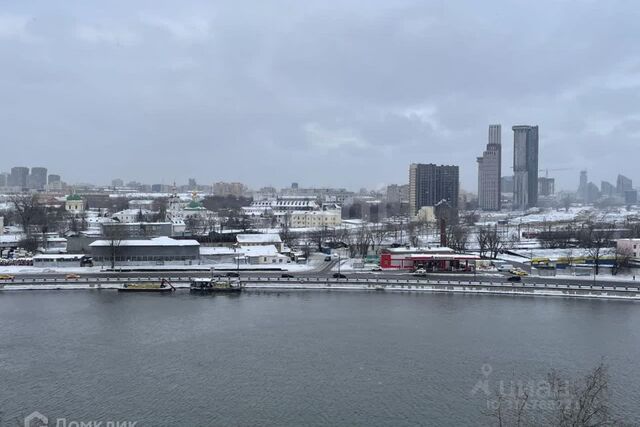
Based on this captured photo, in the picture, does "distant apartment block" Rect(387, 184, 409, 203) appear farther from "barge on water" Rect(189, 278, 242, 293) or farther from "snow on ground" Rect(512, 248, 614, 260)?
"barge on water" Rect(189, 278, 242, 293)

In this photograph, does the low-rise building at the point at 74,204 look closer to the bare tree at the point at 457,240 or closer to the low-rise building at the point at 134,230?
the low-rise building at the point at 134,230

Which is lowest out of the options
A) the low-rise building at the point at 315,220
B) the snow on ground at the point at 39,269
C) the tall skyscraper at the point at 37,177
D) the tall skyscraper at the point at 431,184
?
the snow on ground at the point at 39,269

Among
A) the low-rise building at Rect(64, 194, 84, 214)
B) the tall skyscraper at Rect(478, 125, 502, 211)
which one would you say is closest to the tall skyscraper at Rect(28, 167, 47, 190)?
the low-rise building at Rect(64, 194, 84, 214)

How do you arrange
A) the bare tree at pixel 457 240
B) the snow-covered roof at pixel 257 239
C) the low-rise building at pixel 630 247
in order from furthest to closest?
the bare tree at pixel 457 240 < the snow-covered roof at pixel 257 239 < the low-rise building at pixel 630 247

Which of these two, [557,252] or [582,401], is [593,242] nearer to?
[557,252]

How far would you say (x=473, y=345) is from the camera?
644cm

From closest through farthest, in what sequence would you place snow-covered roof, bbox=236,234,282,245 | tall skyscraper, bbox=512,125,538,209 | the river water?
1. the river water
2. snow-covered roof, bbox=236,234,282,245
3. tall skyscraper, bbox=512,125,538,209

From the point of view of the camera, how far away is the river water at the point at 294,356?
4730mm

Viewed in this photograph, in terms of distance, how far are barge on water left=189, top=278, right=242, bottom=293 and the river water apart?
24.1 inches

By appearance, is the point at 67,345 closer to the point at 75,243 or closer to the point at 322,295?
the point at 322,295

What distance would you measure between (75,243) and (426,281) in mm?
7699

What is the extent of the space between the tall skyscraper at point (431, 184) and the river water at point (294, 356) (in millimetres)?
28294

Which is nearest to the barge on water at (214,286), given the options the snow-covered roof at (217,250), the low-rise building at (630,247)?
the snow-covered roof at (217,250)

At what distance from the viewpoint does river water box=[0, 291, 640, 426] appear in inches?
186
